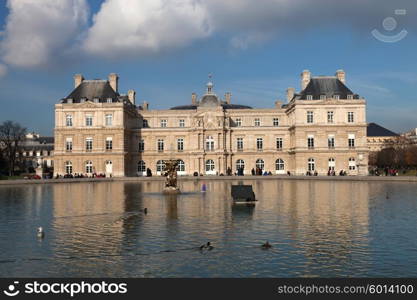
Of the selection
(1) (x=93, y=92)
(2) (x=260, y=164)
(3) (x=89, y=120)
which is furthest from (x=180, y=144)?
(1) (x=93, y=92)

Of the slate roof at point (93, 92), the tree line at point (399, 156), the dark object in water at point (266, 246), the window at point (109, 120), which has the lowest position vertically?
the dark object in water at point (266, 246)

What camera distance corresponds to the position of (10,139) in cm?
9131

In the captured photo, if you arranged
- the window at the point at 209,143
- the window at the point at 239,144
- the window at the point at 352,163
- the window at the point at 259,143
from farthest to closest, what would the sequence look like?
the window at the point at 259,143, the window at the point at 239,144, the window at the point at 209,143, the window at the point at 352,163

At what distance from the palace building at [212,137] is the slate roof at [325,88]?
145mm

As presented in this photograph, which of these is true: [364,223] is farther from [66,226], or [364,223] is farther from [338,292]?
[66,226]

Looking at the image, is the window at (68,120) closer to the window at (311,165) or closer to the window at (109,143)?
the window at (109,143)

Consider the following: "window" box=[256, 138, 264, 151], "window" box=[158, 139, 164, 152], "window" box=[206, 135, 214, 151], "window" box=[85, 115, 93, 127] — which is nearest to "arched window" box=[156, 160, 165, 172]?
"window" box=[158, 139, 164, 152]

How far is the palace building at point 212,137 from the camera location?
236 ft

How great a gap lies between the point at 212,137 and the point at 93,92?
18819mm

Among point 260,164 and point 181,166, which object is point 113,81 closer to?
point 181,166

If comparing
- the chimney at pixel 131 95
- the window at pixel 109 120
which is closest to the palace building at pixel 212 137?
the window at pixel 109 120

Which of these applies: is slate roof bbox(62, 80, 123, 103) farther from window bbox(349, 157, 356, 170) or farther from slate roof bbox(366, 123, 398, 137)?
slate roof bbox(366, 123, 398, 137)

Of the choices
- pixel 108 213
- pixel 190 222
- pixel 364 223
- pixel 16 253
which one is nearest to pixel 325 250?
pixel 364 223

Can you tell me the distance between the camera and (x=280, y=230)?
59.0 ft
